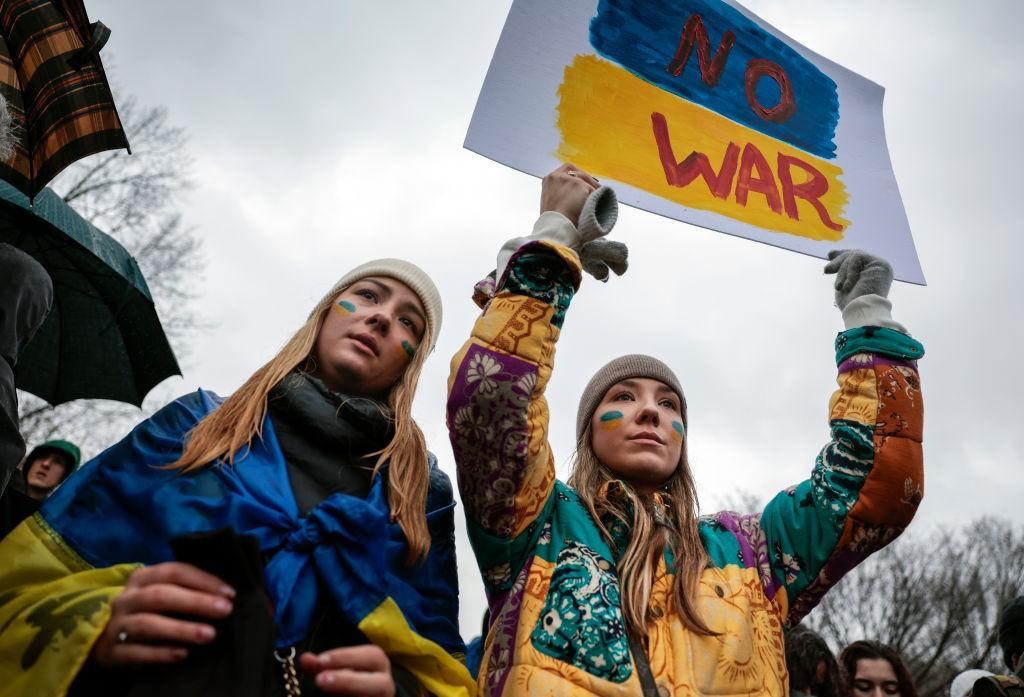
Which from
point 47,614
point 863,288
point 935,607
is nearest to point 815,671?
point 863,288

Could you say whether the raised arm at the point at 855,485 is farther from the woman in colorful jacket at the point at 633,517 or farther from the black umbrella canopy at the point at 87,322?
the black umbrella canopy at the point at 87,322

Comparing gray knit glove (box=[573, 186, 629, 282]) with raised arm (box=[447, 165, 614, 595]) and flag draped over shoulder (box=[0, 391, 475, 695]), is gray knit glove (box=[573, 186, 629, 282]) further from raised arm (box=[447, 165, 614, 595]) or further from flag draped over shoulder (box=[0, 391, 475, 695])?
flag draped over shoulder (box=[0, 391, 475, 695])

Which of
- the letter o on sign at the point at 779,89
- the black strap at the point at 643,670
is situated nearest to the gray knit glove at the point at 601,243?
the black strap at the point at 643,670

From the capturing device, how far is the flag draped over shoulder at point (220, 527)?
1718mm

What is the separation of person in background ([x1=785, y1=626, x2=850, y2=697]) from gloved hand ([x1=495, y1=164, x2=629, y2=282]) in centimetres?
276

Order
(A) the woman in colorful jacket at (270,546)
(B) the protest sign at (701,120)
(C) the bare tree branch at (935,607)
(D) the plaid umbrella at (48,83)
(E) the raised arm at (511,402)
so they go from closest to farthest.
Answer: (A) the woman in colorful jacket at (270,546), (E) the raised arm at (511,402), (D) the plaid umbrella at (48,83), (B) the protest sign at (701,120), (C) the bare tree branch at (935,607)

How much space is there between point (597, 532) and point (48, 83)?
231 centimetres

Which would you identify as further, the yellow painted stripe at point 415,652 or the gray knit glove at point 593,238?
the gray knit glove at point 593,238

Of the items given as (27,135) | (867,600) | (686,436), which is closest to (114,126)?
(27,135)

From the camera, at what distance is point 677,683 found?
2070 millimetres

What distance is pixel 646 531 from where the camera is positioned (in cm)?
240

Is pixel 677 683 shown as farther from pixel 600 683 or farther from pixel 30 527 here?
pixel 30 527

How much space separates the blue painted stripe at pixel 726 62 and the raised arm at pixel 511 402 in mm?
1183

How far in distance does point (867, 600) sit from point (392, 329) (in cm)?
2049
